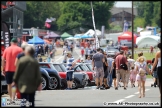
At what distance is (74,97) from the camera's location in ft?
63.6

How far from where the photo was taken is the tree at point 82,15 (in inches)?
5153

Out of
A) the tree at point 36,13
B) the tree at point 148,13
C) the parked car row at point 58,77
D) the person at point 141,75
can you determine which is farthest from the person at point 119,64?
the tree at point 148,13

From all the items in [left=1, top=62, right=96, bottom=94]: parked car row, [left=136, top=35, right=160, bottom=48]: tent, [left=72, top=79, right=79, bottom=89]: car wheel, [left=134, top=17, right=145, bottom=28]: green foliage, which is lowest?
[left=72, top=79, right=79, bottom=89]: car wheel

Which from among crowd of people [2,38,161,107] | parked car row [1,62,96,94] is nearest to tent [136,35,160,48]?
parked car row [1,62,96,94]

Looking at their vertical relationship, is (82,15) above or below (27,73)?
above

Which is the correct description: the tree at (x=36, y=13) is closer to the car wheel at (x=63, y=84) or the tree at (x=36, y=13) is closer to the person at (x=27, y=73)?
the car wheel at (x=63, y=84)

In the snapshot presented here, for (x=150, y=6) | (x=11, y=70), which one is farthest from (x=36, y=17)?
(x=11, y=70)

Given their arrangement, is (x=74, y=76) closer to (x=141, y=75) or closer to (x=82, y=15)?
(x=141, y=75)

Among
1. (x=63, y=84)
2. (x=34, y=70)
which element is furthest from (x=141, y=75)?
(x=34, y=70)

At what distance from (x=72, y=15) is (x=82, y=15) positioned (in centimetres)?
331

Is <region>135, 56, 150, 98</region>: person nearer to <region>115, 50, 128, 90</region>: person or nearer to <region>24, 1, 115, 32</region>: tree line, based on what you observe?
<region>115, 50, 128, 90</region>: person

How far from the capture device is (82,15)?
5207 inches

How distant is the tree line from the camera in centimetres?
12781

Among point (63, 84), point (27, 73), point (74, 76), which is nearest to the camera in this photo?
point (27, 73)
